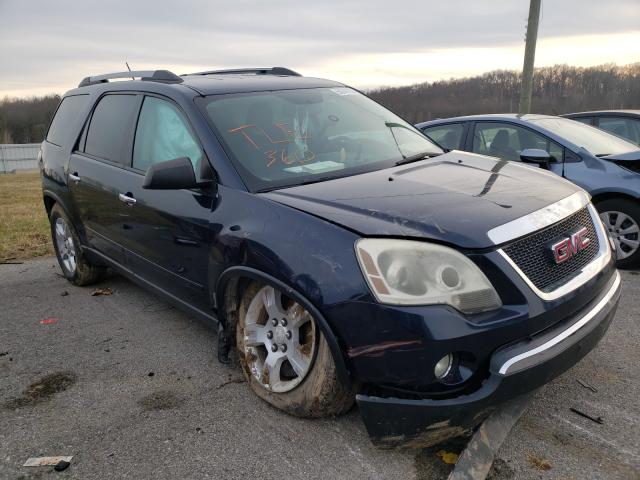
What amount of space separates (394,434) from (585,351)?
3.19 ft

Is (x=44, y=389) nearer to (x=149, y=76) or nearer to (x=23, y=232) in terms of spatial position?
(x=149, y=76)

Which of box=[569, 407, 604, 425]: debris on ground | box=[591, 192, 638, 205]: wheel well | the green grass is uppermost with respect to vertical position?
box=[591, 192, 638, 205]: wheel well

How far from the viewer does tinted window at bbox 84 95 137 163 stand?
4.11 m

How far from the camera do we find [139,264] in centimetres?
396

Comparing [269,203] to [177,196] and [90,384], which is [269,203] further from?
[90,384]

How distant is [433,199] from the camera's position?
103 inches

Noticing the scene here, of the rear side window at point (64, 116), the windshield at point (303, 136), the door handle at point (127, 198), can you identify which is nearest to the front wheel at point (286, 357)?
the windshield at point (303, 136)

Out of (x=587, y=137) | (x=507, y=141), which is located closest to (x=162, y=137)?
(x=507, y=141)

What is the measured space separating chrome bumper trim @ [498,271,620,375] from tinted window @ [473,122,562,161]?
3239mm

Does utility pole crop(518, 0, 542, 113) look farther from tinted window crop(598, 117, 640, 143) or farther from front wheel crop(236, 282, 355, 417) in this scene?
front wheel crop(236, 282, 355, 417)

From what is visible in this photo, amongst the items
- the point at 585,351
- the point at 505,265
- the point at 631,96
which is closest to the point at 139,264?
the point at 505,265

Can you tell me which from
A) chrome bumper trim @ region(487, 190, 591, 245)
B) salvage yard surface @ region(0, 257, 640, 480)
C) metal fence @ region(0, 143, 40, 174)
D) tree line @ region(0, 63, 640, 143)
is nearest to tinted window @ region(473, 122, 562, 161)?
salvage yard surface @ region(0, 257, 640, 480)

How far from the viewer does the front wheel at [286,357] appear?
2.63 m

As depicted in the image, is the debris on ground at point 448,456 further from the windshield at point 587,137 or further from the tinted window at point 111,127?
the windshield at point 587,137
